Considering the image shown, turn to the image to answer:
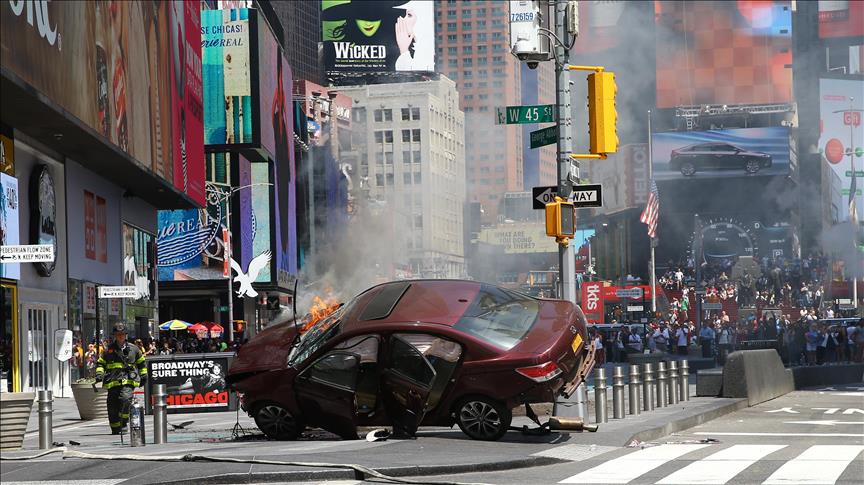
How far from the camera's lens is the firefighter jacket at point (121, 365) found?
18156 millimetres

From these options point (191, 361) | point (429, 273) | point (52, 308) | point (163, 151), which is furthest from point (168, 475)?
point (429, 273)

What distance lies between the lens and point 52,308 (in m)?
34.7

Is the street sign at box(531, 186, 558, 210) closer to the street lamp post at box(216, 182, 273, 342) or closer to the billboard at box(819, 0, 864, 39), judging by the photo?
the street lamp post at box(216, 182, 273, 342)

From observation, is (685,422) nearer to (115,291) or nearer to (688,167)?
(115,291)

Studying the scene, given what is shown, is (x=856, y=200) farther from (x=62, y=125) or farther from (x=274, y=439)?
(x=274, y=439)

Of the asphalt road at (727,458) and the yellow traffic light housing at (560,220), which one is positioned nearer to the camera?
the asphalt road at (727,458)

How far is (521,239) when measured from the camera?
13225 centimetres

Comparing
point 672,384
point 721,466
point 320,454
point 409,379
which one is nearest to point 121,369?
point 409,379

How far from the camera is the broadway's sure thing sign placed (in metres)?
23.3

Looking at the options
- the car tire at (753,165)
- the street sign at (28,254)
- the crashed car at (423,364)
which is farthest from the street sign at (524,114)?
the car tire at (753,165)

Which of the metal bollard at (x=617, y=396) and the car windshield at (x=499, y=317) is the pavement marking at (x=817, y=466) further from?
the metal bollard at (x=617, y=396)

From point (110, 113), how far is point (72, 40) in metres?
4.25

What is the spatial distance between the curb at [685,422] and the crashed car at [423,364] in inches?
46.2

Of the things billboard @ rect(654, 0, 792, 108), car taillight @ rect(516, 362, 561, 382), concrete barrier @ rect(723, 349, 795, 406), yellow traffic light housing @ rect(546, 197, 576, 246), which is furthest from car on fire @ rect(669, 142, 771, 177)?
car taillight @ rect(516, 362, 561, 382)
